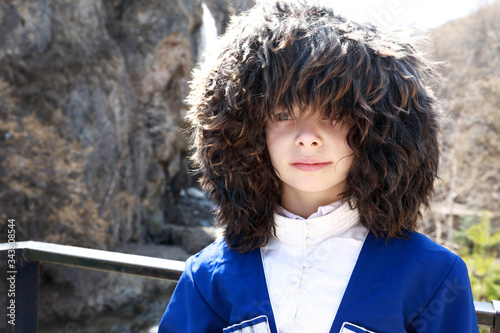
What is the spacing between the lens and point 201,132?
1009mm

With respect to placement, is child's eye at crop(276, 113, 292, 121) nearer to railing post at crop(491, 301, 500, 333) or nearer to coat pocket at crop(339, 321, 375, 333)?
coat pocket at crop(339, 321, 375, 333)

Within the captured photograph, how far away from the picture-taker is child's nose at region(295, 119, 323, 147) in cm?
86

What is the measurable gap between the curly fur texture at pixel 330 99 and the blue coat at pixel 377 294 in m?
0.05

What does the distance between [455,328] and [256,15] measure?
0.73 m

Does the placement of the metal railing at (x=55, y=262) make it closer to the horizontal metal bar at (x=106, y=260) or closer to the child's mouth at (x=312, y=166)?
the horizontal metal bar at (x=106, y=260)

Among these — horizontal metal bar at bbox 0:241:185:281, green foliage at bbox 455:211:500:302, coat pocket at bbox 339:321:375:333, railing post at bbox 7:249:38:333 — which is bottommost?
green foliage at bbox 455:211:500:302

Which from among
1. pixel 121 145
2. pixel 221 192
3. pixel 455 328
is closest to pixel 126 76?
pixel 121 145

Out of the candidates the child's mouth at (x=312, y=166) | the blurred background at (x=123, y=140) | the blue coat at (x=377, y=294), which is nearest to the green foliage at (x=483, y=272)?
the blurred background at (x=123, y=140)

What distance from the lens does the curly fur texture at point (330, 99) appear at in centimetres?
84

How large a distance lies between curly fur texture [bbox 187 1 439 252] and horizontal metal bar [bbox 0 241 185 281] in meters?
0.23

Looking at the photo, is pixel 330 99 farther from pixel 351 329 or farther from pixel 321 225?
pixel 351 329

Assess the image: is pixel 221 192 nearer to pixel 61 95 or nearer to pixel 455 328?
pixel 455 328

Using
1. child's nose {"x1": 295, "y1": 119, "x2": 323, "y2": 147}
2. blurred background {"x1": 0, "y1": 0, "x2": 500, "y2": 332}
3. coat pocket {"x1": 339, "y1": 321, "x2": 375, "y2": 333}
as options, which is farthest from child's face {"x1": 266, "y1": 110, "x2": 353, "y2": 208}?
blurred background {"x1": 0, "y1": 0, "x2": 500, "y2": 332}

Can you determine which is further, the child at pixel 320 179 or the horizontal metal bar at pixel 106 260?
the horizontal metal bar at pixel 106 260
